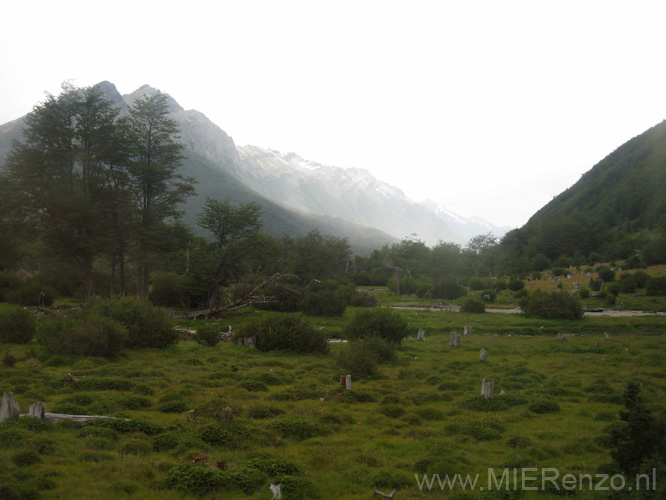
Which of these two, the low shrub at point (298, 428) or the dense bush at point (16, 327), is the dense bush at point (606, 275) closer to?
the low shrub at point (298, 428)

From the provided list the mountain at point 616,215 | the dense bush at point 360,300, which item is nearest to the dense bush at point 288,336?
the dense bush at point 360,300

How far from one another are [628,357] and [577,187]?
480 feet

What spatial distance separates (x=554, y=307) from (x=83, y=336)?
111 feet

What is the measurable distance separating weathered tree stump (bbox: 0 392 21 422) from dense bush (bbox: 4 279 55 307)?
25.9m

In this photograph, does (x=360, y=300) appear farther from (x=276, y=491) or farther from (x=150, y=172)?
(x=276, y=491)

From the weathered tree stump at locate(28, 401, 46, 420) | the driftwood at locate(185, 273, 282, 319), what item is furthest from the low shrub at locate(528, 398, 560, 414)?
the driftwood at locate(185, 273, 282, 319)

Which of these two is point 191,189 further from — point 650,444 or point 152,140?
point 650,444

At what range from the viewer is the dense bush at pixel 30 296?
1227 inches

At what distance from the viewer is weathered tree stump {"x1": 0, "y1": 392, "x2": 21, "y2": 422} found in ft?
28.9

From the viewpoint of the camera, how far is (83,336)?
55.0 feet

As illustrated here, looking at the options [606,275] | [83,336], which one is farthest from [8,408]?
[606,275]

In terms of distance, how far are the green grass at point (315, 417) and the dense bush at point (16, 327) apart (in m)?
0.83

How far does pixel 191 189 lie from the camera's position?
35.6 metres

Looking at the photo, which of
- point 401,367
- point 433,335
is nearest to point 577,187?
point 433,335
